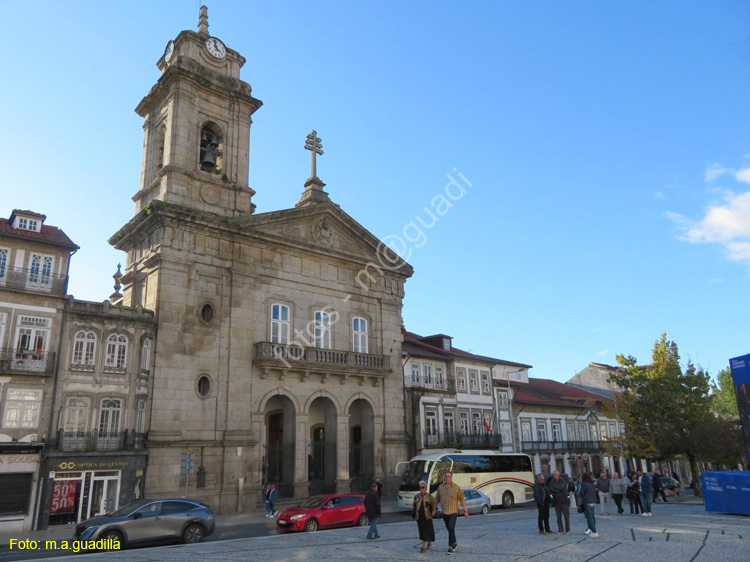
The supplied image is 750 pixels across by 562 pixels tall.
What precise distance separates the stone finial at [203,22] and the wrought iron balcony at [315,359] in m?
18.7

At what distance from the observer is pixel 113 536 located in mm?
16875

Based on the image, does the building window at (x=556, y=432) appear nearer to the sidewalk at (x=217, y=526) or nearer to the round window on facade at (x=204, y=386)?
the sidewalk at (x=217, y=526)

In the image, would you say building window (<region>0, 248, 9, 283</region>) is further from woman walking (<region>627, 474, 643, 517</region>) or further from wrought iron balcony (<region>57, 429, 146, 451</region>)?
woman walking (<region>627, 474, 643, 517</region>)

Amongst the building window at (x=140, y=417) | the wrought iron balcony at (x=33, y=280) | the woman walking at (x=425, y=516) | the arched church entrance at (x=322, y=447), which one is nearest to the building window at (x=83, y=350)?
the wrought iron balcony at (x=33, y=280)

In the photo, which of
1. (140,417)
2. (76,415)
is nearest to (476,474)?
(140,417)

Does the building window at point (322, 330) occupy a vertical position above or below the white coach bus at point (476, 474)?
above

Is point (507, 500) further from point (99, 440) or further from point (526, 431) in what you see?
point (99, 440)

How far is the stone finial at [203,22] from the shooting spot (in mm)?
34384

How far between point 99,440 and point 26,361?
4.30 meters

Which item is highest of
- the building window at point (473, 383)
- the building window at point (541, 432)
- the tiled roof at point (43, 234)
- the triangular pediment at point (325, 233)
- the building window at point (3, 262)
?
the triangular pediment at point (325, 233)

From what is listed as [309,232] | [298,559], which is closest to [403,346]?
[309,232]

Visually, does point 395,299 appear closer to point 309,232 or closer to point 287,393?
point 309,232

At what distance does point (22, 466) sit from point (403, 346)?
24.3m

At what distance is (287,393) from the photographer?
31.2 m
